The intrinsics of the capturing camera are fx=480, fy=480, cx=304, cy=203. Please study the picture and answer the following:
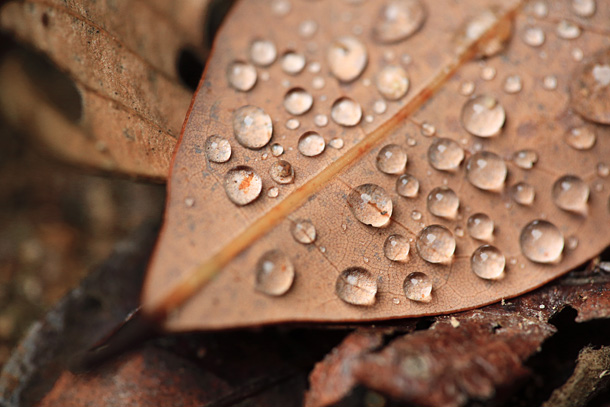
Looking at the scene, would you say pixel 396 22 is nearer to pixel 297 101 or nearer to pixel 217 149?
pixel 297 101

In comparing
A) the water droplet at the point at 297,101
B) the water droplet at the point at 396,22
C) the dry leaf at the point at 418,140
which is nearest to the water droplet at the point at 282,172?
the dry leaf at the point at 418,140

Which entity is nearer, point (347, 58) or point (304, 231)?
point (304, 231)

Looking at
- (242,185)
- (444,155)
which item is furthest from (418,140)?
(242,185)

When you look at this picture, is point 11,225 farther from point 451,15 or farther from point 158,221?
point 451,15

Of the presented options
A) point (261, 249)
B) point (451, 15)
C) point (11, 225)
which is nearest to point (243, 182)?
point (261, 249)

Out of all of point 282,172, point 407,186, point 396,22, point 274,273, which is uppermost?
point 396,22

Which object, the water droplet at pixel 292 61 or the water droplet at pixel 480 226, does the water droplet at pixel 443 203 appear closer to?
the water droplet at pixel 480 226

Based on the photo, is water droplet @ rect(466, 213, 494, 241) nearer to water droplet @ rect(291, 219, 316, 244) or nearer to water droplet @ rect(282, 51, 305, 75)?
water droplet @ rect(291, 219, 316, 244)
